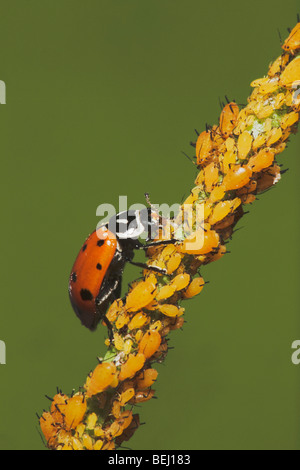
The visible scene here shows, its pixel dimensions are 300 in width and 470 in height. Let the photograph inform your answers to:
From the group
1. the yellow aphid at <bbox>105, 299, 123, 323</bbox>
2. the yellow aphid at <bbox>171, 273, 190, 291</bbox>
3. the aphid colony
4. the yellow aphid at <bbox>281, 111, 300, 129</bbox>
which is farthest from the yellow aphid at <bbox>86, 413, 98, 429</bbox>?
the yellow aphid at <bbox>281, 111, 300, 129</bbox>

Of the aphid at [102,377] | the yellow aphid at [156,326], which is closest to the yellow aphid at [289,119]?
the yellow aphid at [156,326]

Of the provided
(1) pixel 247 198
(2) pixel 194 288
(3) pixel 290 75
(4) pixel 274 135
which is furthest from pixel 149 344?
(3) pixel 290 75

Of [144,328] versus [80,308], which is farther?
[80,308]

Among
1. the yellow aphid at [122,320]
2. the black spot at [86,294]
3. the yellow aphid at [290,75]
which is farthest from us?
the black spot at [86,294]

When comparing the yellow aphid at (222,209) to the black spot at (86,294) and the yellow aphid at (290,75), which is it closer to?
the yellow aphid at (290,75)
